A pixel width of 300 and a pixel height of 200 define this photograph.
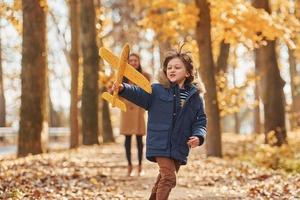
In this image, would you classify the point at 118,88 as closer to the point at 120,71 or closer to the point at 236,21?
the point at 120,71

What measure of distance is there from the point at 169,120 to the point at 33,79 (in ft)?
25.5

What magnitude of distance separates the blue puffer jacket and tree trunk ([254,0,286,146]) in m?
10.3

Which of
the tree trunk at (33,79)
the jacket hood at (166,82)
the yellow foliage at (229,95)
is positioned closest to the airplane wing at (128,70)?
the jacket hood at (166,82)

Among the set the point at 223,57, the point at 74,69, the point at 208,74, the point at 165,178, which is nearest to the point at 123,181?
the point at 165,178

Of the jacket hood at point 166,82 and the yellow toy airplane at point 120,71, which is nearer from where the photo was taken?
the yellow toy airplane at point 120,71

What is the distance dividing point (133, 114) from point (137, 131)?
0.35 metres

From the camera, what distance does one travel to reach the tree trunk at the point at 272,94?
50.6 ft

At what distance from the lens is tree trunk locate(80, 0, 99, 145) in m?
18.7

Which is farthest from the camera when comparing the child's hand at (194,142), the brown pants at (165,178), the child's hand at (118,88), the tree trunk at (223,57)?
the tree trunk at (223,57)

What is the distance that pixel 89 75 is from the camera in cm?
1895

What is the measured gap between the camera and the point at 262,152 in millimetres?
12914

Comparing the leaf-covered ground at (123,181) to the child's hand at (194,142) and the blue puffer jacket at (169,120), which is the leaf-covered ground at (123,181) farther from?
the child's hand at (194,142)

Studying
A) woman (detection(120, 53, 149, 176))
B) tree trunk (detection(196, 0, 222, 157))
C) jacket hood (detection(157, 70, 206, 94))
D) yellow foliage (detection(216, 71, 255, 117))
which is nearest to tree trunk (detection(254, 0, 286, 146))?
yellow foliage (detection(216, 71, 255, 117))

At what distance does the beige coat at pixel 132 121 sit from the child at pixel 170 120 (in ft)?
13.7
